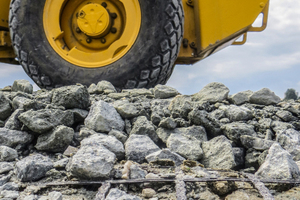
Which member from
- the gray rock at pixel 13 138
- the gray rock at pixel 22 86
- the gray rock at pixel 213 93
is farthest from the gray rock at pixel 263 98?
the gray rock at pixel 22 86

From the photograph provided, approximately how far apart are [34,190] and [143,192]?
459 mm

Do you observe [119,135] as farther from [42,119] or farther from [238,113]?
[238,113]

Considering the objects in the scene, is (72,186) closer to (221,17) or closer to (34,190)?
(34,190)

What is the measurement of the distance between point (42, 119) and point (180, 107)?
91 cm

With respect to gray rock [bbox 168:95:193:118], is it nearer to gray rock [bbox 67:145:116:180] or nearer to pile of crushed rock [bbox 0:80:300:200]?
pile of crushed rock [bbox 0:80:300:200]

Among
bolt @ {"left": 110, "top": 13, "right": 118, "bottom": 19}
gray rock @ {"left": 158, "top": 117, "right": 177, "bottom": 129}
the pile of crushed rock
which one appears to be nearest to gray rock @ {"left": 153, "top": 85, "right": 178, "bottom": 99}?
the pile of crushed rock

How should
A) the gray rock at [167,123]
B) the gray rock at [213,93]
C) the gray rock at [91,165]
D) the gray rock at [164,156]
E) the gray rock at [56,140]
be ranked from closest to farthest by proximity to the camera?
the gray rock at [91,165] < the gray rock at [164,156] < the gray rock at [56,140] < the gray rock at [167,123] < the gray rock at [213,93]

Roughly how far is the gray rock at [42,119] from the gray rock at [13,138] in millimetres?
63

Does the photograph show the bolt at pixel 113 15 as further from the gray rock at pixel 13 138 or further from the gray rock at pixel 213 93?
the gray rock at pixel 13 138

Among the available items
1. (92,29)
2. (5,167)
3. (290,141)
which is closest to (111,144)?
(5,167)

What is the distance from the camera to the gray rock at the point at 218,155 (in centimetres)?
166

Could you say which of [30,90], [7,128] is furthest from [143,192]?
[30,90]

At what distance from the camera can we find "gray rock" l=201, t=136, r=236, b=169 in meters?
1.66

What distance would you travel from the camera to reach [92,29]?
304cm
